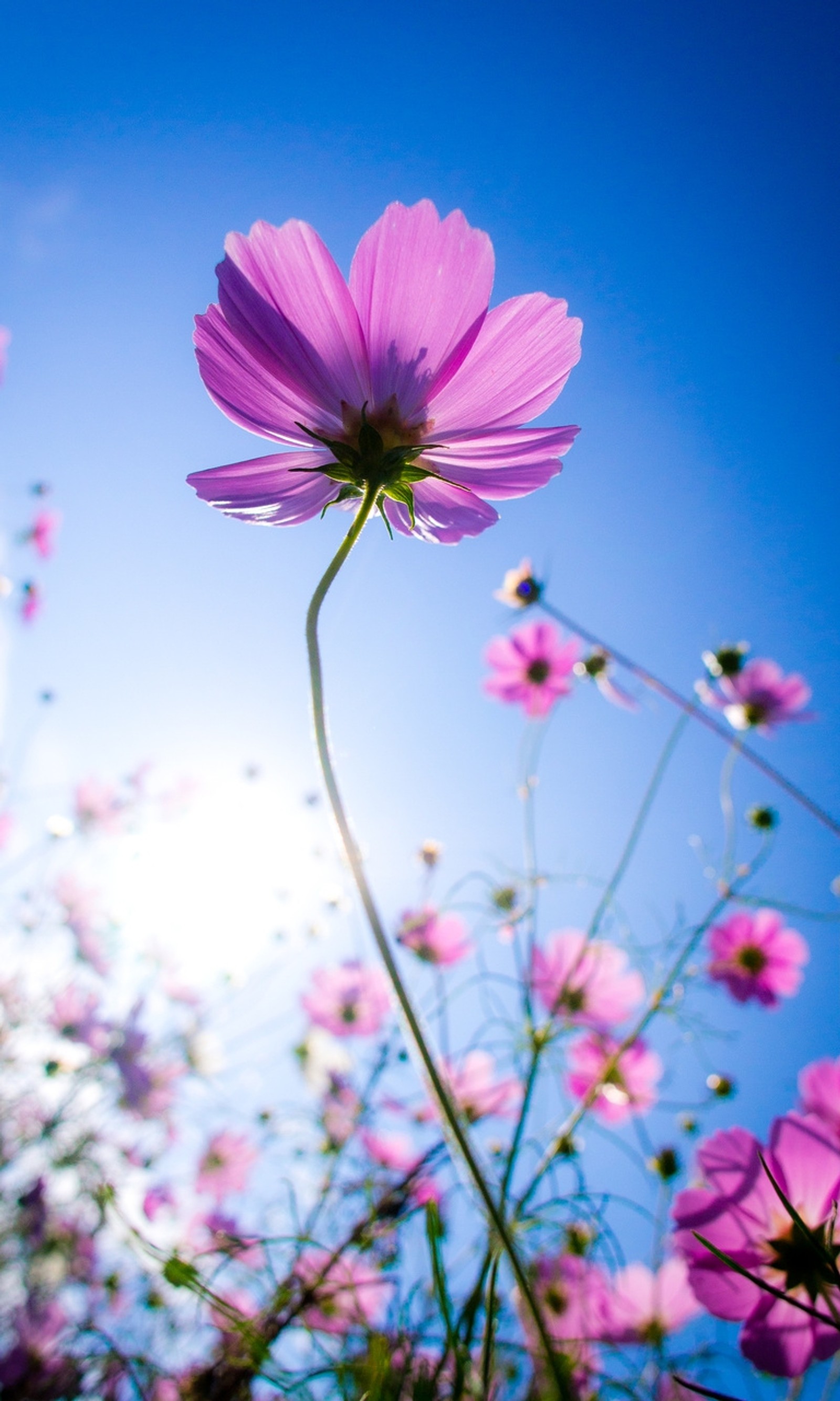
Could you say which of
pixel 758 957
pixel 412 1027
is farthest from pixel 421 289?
pixel 758 957

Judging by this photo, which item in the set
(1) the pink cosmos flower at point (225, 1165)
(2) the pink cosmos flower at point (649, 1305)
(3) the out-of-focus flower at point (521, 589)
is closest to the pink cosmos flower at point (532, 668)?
(3) the out-of-focus flower at point (521, 589)

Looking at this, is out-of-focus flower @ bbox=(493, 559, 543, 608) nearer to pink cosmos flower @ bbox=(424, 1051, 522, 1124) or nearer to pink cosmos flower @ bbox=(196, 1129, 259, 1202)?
pink cosmos flower @ bbox=(424, 1051, 522, 1124)

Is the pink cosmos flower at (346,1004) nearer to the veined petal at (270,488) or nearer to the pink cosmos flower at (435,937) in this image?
the pink cosmos flower at (435,937)

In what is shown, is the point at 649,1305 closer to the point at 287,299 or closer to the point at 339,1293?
the point at 339,1293

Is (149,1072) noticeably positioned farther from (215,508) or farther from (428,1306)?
(215,508)

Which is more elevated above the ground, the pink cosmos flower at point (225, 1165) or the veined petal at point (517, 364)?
the veined petal at point (517, 364)

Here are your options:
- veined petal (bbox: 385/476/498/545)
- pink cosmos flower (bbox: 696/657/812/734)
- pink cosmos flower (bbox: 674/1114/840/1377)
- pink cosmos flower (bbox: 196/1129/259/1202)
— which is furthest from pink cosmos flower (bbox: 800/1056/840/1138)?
pink cosmos flower (bbox: 196/1129/259/1202)
